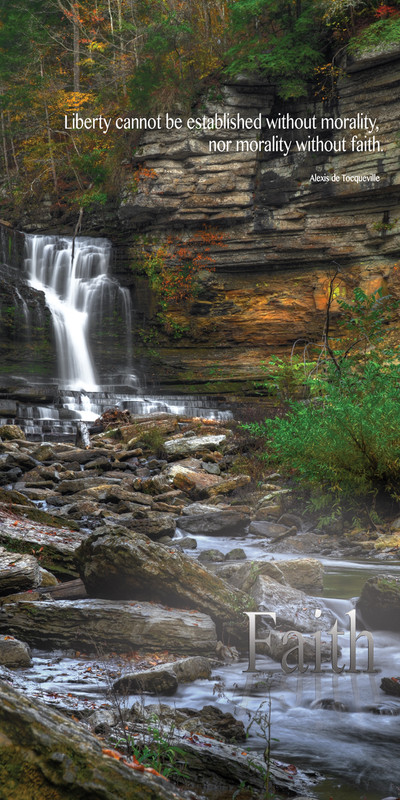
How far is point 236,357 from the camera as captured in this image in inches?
896

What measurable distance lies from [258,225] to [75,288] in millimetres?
7254

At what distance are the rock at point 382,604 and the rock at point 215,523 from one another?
3.19 metres

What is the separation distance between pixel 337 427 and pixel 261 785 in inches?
199

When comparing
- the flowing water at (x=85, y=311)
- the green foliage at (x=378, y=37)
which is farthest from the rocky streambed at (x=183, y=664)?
the green foliage at (x=378, y=37)

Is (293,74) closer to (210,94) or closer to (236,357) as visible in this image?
(210,94)

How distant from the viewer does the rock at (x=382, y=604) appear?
438 cm

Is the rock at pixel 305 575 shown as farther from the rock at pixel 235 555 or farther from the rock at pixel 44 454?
the rock at pixel 44 454

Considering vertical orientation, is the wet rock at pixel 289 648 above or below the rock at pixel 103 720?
below

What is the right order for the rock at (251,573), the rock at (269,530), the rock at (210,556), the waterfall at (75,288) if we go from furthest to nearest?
1. the waterfall at (75,288)
2. the rock at (269,530)
3. the rock at (210,556)
4. the rock at (251,573)

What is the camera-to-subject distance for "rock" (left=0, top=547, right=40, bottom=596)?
170 inches

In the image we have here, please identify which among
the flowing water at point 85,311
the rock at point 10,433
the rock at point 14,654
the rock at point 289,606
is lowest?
the rock at point 289,606

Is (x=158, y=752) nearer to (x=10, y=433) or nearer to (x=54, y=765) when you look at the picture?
(x=54, y=765)

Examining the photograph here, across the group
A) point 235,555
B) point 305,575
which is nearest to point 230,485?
point 235,555

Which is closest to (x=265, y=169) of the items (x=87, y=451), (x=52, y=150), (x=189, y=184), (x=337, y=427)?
(x=189, y=184)
